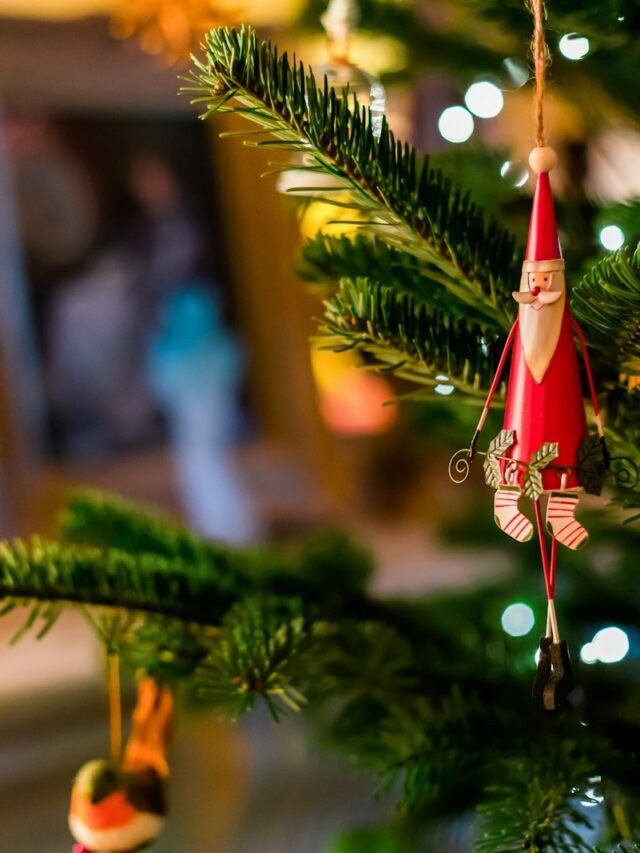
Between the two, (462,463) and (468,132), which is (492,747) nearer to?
(462,463)

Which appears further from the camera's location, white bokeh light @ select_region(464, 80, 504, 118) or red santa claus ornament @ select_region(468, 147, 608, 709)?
white bokeh light @ select_region(464, 80, 504, 118)

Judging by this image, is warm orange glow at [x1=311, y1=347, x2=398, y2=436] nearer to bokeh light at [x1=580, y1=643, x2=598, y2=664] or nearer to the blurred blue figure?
the blurred blue figure

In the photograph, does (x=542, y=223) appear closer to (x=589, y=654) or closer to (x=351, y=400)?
(x=589, y=654)

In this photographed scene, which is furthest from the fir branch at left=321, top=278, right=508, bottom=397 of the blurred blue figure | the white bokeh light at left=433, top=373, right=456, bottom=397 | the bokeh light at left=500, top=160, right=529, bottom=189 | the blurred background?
the blurred blue figure

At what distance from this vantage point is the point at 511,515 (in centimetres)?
26

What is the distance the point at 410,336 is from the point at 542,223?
0.19ft

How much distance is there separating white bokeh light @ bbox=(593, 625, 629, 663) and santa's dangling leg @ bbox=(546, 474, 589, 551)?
16 cm

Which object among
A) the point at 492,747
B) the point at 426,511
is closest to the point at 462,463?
the point at 492,747

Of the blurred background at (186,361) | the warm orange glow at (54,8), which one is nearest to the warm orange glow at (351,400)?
the blurred background at (186,361)

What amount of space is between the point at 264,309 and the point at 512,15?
28.1 inches

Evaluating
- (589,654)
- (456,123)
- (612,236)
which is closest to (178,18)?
(456,123)

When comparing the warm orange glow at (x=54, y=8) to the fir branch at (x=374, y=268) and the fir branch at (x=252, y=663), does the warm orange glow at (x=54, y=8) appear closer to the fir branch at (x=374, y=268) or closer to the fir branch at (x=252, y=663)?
the fir branch at (x=374, y=268)

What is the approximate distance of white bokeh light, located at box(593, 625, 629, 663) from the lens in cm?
39

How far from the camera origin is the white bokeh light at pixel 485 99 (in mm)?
392
